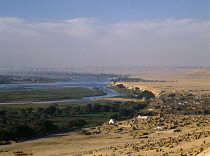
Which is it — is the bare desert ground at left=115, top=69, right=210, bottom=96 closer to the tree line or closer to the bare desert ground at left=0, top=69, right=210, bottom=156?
the tree line

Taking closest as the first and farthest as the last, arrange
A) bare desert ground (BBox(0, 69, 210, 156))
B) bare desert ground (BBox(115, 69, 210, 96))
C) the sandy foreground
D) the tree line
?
the sandy foreground
bare desert ground (BBox(0, 69, 210, 156))
the tree line
bare desert ground (BBox(115, 69, 210, 96))

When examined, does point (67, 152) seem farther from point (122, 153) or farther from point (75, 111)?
point (75, 111)

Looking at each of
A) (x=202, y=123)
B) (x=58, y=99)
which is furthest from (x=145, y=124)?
(x=58, y=99)

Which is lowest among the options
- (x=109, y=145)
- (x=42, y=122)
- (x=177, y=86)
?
(x=109, y=145)

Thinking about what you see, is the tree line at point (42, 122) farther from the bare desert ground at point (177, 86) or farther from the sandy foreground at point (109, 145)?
the bare desert ground at point (177, 86)

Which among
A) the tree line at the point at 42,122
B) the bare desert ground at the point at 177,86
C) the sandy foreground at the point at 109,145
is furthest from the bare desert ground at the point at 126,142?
the bare desert ground at the point at 177,86

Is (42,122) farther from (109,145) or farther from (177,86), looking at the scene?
(177,86)

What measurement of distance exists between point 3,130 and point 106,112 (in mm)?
22791

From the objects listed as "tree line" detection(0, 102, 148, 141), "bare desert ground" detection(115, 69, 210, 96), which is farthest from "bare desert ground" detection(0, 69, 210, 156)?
"bare desert ground" detection(115, 69, 210, 96)

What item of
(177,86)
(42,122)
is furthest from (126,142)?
(177,86)

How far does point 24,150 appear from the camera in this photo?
1881cm

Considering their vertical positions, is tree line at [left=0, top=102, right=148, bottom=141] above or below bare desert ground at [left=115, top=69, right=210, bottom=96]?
below

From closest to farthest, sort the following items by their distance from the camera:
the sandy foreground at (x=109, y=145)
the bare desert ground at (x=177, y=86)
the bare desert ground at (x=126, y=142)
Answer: the sandy foreground at (x=109, y=145) → the bare desert ground at (x=126, y=142) → the bare desert ground at (x=177, y=86)

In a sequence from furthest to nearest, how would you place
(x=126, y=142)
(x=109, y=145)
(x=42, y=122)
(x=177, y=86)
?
(x=177, y=86), (x=42, y=122), (x=126, y=142), (x=109, y=145)
